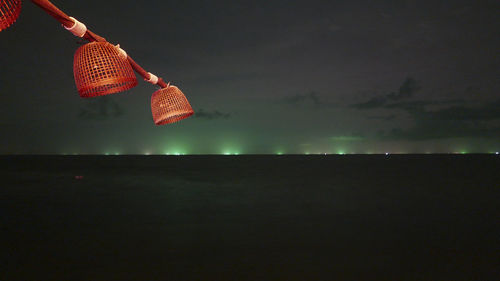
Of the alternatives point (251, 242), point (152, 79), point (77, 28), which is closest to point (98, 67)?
point (77, 28)

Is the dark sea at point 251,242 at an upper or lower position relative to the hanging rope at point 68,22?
lower

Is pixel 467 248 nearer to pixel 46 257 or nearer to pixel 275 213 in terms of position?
pixel 275 213

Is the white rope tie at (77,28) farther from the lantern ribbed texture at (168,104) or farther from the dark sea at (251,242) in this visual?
the dark sea at (251,242)

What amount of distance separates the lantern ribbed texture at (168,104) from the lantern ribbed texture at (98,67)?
2.73 ft

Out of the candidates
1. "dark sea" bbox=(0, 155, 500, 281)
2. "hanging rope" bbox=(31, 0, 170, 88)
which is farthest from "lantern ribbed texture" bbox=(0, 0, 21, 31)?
"dark sea" bbox=(0, 155, 500, 281)

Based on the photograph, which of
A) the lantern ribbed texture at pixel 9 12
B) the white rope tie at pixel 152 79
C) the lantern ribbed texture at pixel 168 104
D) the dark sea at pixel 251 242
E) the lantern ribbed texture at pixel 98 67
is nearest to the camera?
the lantern ribbed texture at pixel 9 12

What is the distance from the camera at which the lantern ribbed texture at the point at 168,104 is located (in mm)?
2646

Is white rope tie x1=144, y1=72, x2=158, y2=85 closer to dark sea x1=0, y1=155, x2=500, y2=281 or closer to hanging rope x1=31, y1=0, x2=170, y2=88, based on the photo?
hanging rope x1=31, y1=0, x2=170, y2=88

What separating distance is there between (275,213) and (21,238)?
24.6ft

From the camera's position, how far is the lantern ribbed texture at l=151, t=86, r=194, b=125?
2646 millimetres

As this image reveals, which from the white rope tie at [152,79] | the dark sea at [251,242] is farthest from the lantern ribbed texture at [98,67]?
the dark sea at [251,242]

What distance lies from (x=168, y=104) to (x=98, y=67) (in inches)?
37.4

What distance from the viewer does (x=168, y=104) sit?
2.68 m

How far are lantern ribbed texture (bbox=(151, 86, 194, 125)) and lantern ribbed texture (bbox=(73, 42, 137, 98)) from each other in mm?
831
